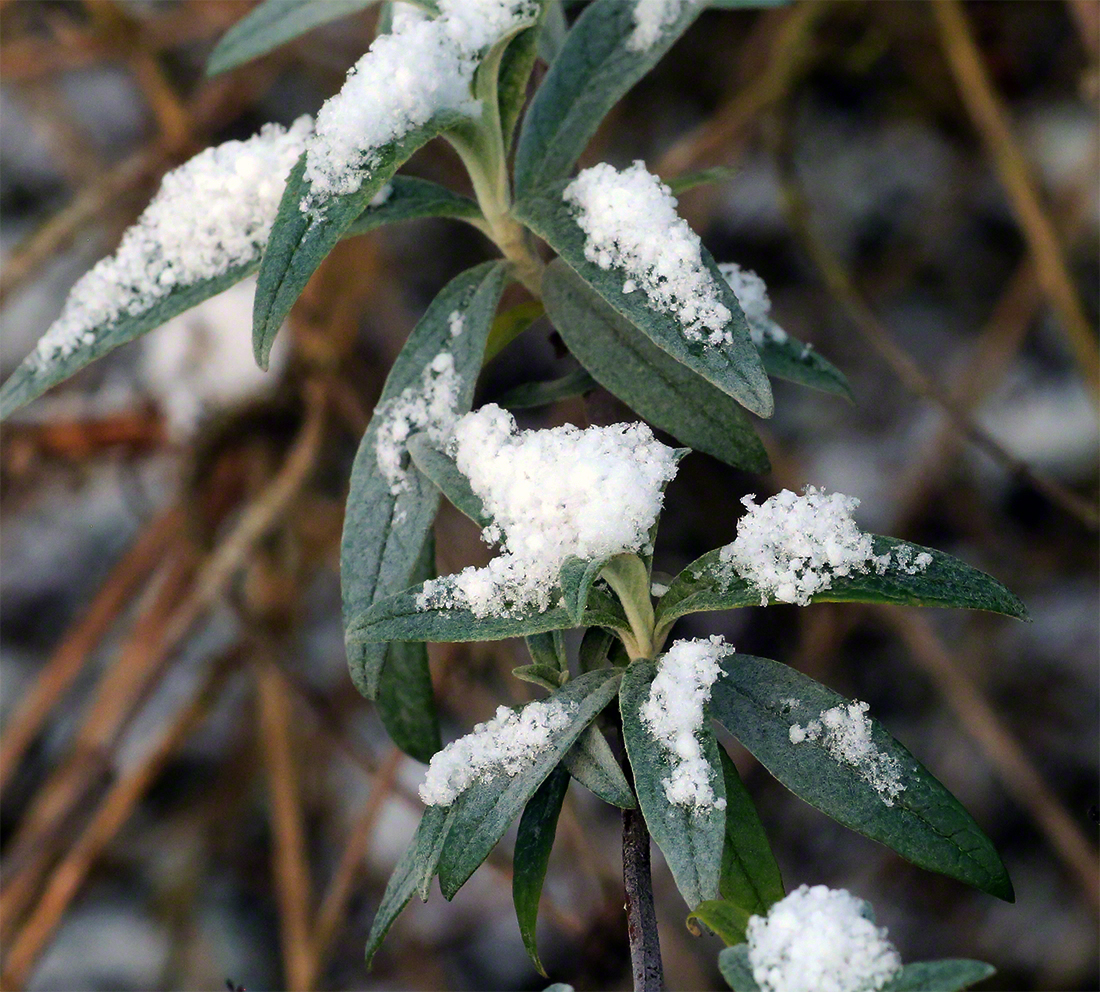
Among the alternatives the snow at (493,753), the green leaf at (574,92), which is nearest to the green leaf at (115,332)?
the green leaf at (574,92)

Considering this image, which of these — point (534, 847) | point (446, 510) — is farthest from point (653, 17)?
point (446, 510)

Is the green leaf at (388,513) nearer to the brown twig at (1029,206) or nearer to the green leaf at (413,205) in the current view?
the green leaf at (413,205)

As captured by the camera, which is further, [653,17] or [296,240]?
[653,17]

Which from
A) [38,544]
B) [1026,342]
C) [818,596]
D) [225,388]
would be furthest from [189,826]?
[1026,342]

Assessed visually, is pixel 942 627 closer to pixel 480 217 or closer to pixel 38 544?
pixel 480 217

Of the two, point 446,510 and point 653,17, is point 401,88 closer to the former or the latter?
point 653,17

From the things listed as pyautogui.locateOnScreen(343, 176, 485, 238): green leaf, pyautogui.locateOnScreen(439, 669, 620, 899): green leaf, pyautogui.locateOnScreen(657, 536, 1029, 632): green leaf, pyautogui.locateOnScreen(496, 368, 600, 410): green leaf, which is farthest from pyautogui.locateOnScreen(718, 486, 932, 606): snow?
pyautogui.locateOnScreen(343, 176, 485, 238): green leaf
